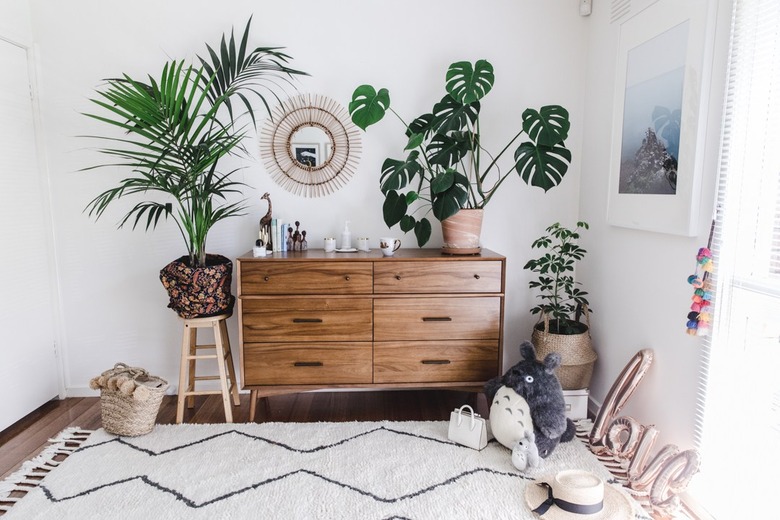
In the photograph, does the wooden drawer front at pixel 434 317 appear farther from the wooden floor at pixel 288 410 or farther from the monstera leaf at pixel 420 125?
the monstera leaf at pixel 420 125

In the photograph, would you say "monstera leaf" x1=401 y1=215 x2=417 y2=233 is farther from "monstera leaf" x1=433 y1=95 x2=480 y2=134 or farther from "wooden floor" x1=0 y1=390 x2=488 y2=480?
"wooden floor" x1=0 y1=390 x2=488 y2=480

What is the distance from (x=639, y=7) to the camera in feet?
7.65

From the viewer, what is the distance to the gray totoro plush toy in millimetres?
2170

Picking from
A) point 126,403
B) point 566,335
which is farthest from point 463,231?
point 126,403

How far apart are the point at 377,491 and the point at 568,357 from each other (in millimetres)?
1234

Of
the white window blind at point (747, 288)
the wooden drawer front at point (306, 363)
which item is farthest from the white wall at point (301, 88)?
the white window blind at point (747, 288)

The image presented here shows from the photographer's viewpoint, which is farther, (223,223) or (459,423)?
(223,223)

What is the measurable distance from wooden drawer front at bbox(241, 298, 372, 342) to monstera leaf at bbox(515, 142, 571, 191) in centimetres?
105

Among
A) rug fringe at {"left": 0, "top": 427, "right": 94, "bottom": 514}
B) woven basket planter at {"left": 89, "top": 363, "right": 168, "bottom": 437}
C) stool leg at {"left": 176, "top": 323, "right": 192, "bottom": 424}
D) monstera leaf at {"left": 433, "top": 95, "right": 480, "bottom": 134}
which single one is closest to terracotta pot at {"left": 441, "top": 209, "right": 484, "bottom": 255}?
monstera leaf at {"left": 433, "top": 95, "right": 480, "bottom": 134}

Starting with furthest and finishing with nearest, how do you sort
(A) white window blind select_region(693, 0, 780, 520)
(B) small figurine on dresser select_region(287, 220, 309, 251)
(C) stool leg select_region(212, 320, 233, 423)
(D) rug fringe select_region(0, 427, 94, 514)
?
(B) small figurine on dresser select_region(287, 220, 309, 251), (C) stool leg select_region(212, 320, 233, 423), (D) rug fringe select_region(0, 427, 94, 514), (A) white window blind select_region(693, 0, 780, 520)

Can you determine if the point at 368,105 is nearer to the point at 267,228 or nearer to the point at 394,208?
the point at 394,208

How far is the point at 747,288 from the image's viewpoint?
1660mm

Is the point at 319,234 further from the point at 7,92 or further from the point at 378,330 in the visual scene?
the point at 7,92

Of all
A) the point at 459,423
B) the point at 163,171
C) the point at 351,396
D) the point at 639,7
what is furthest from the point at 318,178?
the point at 639,7
